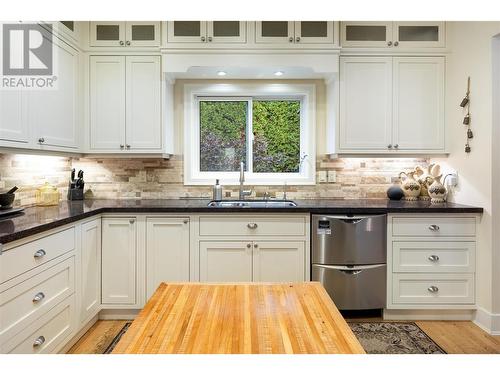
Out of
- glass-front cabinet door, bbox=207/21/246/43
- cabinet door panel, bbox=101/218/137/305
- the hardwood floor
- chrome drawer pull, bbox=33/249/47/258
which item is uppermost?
glass-front cabinet door, bbox=207/21/246/43

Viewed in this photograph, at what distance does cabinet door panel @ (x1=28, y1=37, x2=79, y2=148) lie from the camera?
2.35 meters

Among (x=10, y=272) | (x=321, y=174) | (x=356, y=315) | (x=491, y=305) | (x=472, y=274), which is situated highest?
(x=321, y=174)

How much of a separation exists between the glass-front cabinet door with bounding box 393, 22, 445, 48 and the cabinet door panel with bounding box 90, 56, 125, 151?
7.99 ft

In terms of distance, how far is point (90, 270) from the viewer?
8.23 feet

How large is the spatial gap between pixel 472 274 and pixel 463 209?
0.53m

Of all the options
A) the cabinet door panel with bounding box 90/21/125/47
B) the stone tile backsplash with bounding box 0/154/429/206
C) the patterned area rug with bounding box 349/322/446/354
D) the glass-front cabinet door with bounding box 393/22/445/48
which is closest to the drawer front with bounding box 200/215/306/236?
the stone tile backsplash with bounding box 0/154/429/206

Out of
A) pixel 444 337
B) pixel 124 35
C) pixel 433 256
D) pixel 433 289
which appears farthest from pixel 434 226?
pixel 124 35

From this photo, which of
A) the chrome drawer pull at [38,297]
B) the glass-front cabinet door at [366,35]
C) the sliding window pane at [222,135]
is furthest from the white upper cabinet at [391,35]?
the chrome drawer pull at [38,297]

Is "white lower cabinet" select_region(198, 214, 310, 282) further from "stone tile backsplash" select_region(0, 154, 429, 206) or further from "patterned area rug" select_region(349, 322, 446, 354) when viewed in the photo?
"stone tile backsplash" select_region(0, 154, 429, 206)

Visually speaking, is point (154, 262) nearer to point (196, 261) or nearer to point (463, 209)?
point (196, 261)

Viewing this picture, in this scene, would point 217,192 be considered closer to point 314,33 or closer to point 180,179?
point 180,179

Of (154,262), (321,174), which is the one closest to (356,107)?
(321,174)

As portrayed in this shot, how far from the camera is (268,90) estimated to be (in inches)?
132

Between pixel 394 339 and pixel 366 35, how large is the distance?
2483 millimetres
